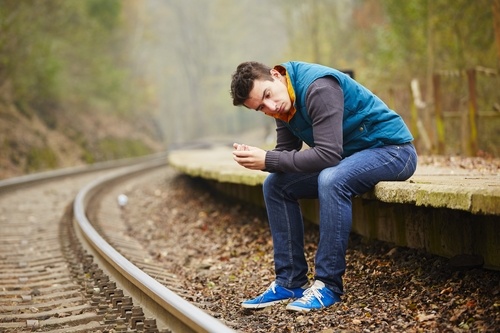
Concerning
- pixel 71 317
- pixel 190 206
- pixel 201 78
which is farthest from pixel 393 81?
pixel 201 78

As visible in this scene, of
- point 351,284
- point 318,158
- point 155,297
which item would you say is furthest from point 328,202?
point 155,297

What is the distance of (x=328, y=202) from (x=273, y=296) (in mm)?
755

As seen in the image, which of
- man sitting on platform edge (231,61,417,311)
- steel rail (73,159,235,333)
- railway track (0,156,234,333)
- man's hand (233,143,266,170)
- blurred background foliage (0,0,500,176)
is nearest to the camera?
steel rail (73,159,235,333)

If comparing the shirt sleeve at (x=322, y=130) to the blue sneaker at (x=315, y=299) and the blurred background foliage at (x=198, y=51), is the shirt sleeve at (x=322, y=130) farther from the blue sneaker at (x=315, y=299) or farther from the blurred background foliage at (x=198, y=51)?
the blurred background foliage at (x=198, y=51)

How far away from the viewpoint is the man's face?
3.92 m

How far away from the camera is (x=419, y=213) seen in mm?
4426

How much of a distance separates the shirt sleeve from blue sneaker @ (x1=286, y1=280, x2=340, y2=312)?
2.34 ft

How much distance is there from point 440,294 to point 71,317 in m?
2.21

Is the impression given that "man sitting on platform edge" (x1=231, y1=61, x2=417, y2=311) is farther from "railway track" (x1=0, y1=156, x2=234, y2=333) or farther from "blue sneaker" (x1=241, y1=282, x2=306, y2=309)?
"railway track" (x1=0, y1=156, x2=234, y2=333)

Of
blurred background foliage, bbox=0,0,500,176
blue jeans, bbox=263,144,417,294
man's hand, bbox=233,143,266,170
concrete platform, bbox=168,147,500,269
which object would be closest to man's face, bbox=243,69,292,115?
man's hand, bbox=233,143,266,170

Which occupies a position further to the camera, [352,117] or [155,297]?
[352,117]

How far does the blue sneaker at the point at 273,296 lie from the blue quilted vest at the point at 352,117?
3.11ft

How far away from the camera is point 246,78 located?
3.91 meters

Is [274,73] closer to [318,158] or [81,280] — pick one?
[318,158]
